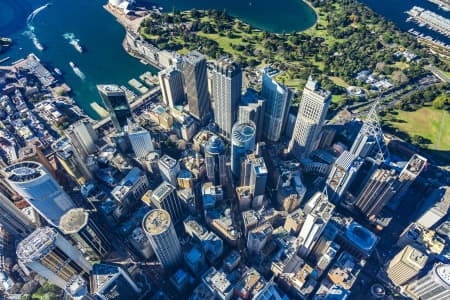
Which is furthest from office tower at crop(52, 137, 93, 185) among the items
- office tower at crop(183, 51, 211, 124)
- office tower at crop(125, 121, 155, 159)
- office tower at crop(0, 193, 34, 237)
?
office tower at crop(183, 51, 211, 124)

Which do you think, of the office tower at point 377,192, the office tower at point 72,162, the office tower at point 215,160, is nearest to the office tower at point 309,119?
the office tower at point 377,192

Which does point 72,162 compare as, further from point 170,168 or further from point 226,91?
point 226,91

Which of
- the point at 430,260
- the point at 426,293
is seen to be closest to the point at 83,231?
the point at 426,293

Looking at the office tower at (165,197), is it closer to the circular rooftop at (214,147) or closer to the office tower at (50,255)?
the circular rooftop at (214,147)

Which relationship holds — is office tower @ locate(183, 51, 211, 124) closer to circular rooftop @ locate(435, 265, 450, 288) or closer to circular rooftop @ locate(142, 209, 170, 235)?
→ circular rooftop @ locate(142, 209, 170, 235)

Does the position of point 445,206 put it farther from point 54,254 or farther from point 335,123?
point 54,254
